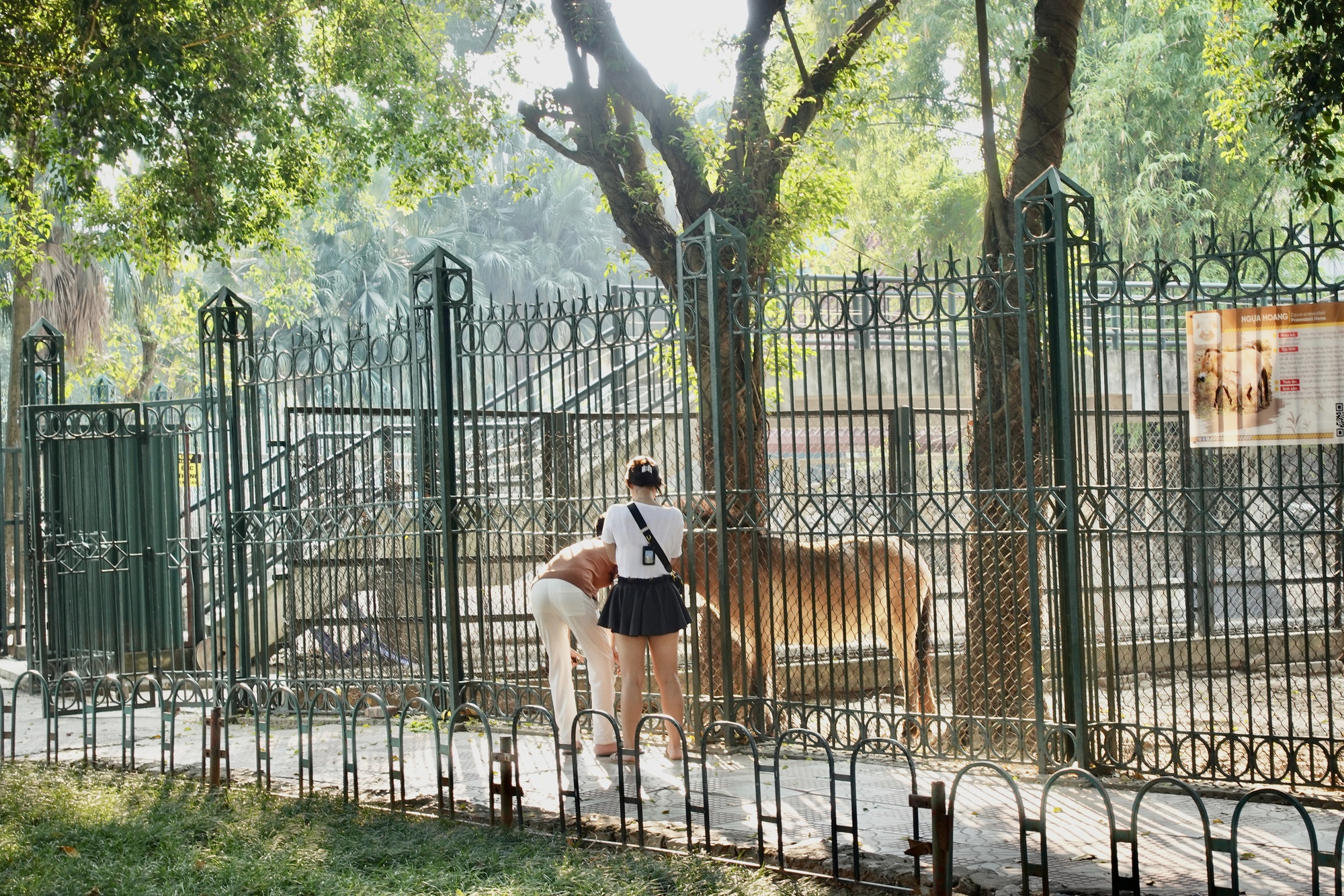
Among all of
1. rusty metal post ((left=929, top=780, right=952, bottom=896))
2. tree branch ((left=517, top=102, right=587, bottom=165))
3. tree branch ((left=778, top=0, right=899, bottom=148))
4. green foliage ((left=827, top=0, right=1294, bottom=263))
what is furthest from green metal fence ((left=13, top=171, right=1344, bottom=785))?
green foliage ((left=827, top=0, right=1294, bottom=263))

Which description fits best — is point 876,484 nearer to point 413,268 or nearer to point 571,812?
point 413,268

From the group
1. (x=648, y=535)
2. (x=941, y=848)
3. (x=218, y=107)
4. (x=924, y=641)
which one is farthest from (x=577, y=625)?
(x=218, y=107)

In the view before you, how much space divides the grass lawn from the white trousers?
175cm

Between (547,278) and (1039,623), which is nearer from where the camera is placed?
(1039,623)

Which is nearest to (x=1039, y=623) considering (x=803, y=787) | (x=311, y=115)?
(x=803, y=787)

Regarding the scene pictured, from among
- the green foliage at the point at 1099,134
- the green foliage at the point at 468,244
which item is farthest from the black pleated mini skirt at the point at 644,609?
the green foliage at the point at 468,244

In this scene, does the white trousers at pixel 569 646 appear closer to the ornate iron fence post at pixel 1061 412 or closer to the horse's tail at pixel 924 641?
the horse's tail at pixel 924 641

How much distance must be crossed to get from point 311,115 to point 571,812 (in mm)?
8404

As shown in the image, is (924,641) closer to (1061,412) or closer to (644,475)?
(1061,412)

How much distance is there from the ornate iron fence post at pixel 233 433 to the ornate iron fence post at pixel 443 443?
180 centimetres

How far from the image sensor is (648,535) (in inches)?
306

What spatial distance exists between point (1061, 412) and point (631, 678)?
10.0 feet

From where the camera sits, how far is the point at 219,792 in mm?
7266

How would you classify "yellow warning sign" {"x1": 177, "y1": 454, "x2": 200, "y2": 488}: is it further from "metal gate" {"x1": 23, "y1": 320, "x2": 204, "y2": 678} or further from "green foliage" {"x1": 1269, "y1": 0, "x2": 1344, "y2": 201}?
"green foliage" {"x1": 1269, "y1": 0, "x2": 1344, "y2": 201}
